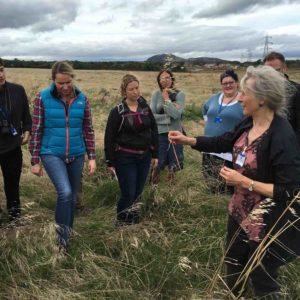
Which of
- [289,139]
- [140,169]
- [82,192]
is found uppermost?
[289,139]

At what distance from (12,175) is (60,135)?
95cm

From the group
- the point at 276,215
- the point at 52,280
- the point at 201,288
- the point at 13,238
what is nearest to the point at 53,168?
the point at 13,238

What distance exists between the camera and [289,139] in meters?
2.55

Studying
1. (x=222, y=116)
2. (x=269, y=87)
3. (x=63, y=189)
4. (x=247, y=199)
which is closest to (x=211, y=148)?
(x=247, y=199)

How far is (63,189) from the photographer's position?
3895 millimetres

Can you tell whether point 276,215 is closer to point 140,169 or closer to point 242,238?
point 242,238

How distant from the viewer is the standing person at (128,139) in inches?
182

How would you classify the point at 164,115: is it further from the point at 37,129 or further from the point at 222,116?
the point at 37,129

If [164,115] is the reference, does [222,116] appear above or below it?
above

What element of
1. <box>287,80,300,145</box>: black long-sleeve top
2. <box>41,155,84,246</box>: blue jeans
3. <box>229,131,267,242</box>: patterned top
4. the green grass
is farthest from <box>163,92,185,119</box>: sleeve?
<box>229,131,267,242</box>: patterned top

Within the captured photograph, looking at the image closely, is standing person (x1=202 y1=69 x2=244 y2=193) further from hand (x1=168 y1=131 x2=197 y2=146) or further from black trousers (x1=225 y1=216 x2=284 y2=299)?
black trousers (x1=225 y1=216 x2=284 y2=299)

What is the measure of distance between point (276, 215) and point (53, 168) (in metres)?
2.14

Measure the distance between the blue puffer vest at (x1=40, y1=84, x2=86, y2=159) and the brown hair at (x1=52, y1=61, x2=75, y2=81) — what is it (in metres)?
0.14

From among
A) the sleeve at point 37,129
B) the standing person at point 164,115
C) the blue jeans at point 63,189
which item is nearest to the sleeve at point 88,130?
the blue jeans at point 63,189
